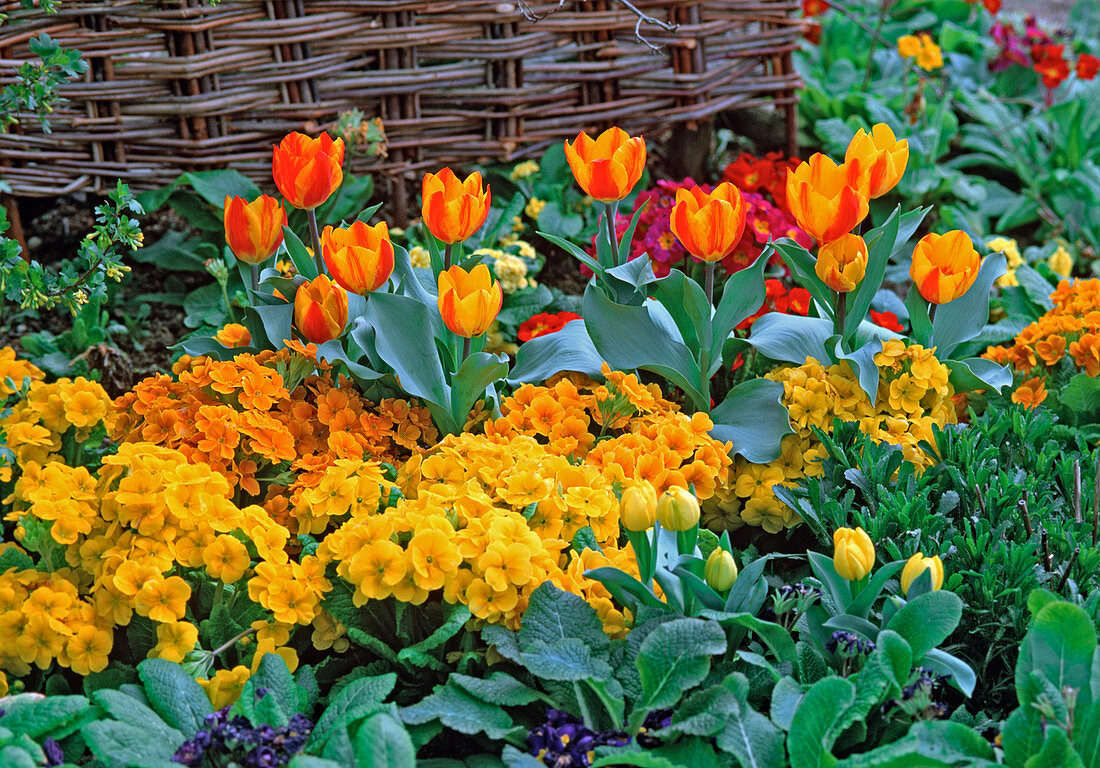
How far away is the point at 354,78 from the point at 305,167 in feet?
3.75

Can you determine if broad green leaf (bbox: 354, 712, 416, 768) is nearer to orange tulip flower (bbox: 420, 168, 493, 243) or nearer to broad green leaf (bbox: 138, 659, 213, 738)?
broad green leaf (bbox: 138, 659, 213, 738)

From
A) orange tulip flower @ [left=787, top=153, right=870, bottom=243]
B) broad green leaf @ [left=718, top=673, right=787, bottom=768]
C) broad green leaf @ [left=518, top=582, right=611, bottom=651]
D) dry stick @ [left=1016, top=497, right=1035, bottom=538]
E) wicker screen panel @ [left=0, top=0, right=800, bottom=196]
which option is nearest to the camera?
broad green leaf @ [left=718, top=673, right=787, bottom=768]

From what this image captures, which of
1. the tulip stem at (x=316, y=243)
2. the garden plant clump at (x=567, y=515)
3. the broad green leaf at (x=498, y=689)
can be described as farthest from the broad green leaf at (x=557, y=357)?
the broad green leaf at (x=498, y=689)

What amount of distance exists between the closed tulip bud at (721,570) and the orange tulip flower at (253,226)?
3.13 feet

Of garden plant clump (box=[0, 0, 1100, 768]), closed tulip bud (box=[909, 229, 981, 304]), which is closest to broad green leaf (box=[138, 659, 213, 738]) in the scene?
garden plant clump (box=[0, 0, 1100, 768])

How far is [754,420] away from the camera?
185cm

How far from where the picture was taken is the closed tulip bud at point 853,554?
127 centimetres

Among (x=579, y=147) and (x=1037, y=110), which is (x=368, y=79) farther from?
(x=1037, y=110)

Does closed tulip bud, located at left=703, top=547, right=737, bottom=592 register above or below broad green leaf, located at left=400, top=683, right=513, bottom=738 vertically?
above

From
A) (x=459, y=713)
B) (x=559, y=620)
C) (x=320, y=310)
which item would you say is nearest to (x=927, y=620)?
(x=559, y=620)

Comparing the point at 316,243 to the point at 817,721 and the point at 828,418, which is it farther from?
the point at 817,721

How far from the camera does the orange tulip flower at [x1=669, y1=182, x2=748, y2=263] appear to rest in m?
1.70

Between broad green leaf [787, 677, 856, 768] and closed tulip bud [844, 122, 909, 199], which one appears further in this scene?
closed tulip bud [844, 122, 909, 199]

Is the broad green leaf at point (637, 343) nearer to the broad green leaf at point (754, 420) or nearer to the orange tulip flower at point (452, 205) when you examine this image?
the broad green leaf at point (754, 420)
